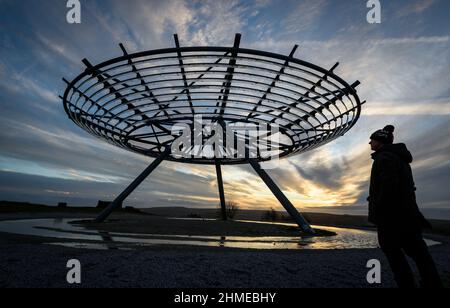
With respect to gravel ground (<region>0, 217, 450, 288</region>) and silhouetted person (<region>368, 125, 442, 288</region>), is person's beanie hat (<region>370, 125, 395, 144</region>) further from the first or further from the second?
gravel ground (<region>0, 217, 450, 288</region>)

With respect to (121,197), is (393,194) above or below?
above

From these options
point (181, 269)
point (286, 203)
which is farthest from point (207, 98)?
point (181, 269)

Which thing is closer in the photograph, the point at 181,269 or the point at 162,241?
the point at 181,269

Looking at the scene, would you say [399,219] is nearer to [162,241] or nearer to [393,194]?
[393,194]

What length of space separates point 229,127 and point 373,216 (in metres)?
13.1

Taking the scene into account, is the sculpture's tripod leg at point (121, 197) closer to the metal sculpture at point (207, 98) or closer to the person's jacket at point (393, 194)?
the metal sculpture at point (207, 98)

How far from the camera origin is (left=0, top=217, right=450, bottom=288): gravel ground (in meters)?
4.24

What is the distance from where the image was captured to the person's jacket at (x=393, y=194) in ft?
12.2

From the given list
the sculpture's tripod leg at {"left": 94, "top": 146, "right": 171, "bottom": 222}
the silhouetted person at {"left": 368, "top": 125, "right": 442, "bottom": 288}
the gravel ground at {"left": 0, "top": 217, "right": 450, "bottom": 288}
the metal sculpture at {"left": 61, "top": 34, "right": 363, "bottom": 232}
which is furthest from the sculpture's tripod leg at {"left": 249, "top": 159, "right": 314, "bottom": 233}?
the silhouetted person at {"left": 368, "top": 125, "right": 442, "bottom": 288}

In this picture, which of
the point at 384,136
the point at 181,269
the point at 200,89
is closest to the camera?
the point at 384,136

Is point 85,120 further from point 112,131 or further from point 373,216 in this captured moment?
point 373,216

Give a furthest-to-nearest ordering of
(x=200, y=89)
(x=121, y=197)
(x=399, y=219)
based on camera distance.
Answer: (x=121, y=197) → (x=200, y=89) → (x=399, y=219)

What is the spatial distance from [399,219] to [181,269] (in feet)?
10.5

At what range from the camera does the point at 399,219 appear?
3699 mm
